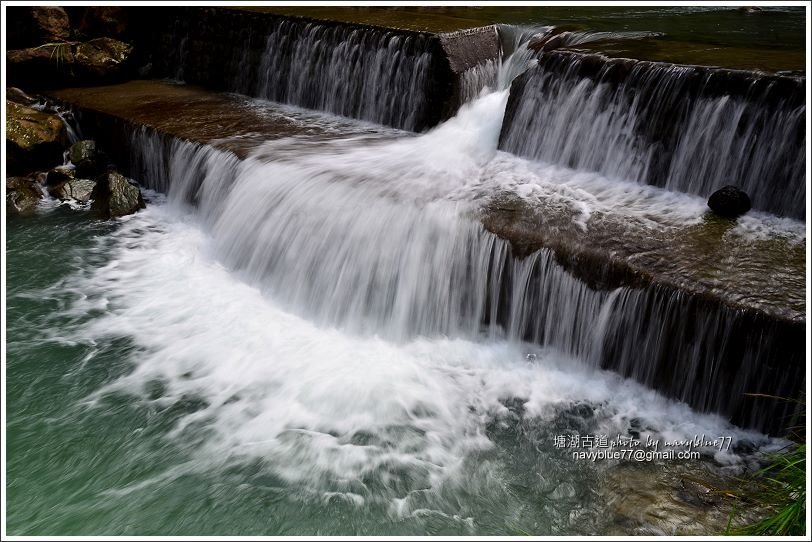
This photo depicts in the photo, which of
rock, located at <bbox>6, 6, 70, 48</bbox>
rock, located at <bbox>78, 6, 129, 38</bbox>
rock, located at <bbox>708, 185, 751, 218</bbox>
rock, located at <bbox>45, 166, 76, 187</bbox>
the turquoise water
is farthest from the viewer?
rock, located at <bbox>78, 6, 129, 38</bbox>

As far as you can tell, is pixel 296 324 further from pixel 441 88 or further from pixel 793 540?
pixel 793 540

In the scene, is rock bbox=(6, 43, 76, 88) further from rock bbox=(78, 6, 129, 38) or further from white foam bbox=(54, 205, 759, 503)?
white foam bbox=(54, 205, 759, 503)

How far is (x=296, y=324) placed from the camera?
557 centimetres

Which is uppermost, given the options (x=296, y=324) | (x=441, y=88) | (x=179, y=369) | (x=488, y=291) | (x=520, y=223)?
(x=441, y=88)

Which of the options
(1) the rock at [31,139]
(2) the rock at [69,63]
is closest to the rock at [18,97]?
(2) the rock at [69,63]

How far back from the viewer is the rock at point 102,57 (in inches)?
372

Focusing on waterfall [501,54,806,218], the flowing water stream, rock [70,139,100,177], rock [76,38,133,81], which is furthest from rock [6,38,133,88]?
waterfall [501,54,806,218]

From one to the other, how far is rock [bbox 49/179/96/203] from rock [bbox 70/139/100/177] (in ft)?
0.77

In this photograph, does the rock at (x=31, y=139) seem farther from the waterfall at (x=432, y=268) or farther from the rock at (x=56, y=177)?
the waterfall at (x=432, y=268)

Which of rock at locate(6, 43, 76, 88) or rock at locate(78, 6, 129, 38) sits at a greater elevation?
rock at locate(78, 6, 129, 38)

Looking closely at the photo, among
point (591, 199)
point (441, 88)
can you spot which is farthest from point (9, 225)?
point (591, 199)

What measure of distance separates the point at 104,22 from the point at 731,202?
9.01 m

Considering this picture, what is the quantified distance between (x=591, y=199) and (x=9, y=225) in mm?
6072

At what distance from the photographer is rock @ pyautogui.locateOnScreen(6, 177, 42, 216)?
746 cm
